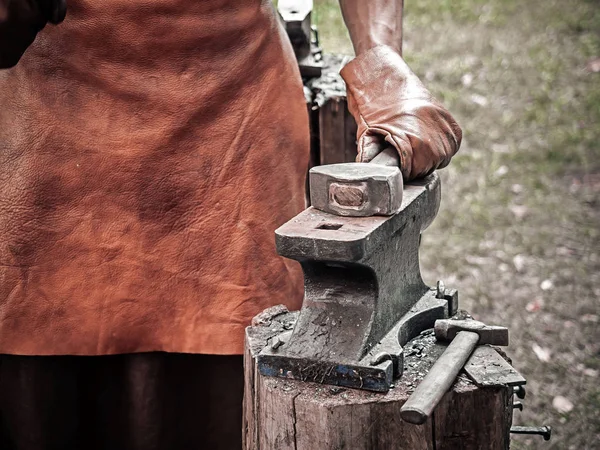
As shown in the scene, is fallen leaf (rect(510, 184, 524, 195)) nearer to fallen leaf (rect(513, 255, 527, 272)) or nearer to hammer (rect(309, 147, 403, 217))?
fallen leaf (rect(513, 255, 527, 272))

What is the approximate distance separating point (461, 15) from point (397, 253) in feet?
25.6

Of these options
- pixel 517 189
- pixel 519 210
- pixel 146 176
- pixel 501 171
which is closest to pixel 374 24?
pixel 146 176

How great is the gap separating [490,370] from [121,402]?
41.6 inches

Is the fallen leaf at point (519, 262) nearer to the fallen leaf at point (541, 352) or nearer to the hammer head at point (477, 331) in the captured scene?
Result: the fallen leaf at point (541, 352)

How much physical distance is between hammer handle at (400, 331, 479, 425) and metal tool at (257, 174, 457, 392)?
Result: 0.28 ft

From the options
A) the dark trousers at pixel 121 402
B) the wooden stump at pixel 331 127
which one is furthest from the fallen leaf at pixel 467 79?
the dark trousers at pixel 121 402

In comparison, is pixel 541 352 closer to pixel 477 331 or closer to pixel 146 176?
pixel 477 331

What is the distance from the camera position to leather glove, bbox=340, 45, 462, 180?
2284mm

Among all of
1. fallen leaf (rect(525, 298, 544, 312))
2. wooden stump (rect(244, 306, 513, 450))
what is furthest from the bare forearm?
fallen leaf (rect(525, 298, 544, 312))

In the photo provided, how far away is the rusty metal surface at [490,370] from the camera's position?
79.4 inches

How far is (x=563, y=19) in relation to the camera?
9.27m

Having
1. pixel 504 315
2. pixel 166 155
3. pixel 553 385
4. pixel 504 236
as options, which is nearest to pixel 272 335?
pixel 166 155

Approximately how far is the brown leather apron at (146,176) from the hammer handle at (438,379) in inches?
24.2

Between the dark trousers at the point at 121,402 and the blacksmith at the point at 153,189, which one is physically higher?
the blacksmith at the point at 153,189
